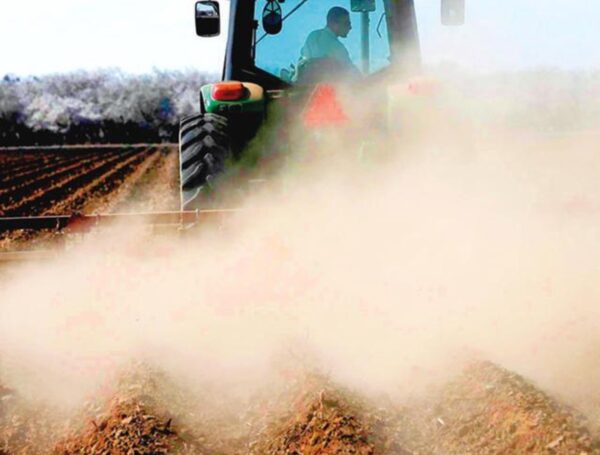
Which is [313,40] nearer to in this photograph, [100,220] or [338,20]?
[338,20]

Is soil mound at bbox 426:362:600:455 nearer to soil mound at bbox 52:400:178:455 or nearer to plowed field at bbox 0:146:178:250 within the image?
soil mound at bbox 52:400:178:455

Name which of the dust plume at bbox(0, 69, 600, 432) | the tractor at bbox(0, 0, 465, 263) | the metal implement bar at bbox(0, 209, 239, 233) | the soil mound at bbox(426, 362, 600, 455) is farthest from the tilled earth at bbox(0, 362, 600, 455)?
the tractor at bbox(0, 0, 465, 263)

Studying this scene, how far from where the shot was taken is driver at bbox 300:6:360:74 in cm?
542

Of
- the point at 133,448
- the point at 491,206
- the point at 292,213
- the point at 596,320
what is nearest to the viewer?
the point at 133,448

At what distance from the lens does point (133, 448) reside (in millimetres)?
2842

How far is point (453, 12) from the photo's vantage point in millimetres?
5434

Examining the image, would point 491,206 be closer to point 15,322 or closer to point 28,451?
point 15,322

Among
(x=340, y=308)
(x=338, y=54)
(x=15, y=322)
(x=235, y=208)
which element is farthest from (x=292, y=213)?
(x=15, y=322)

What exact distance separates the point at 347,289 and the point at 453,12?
2.11 metres

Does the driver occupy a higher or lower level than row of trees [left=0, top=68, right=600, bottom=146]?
higher

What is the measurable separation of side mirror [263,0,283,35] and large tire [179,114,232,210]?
2.52 ft

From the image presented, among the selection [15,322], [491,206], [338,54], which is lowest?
[15,322]

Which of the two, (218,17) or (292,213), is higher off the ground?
(218,17)

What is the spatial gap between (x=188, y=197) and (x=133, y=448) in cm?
237
